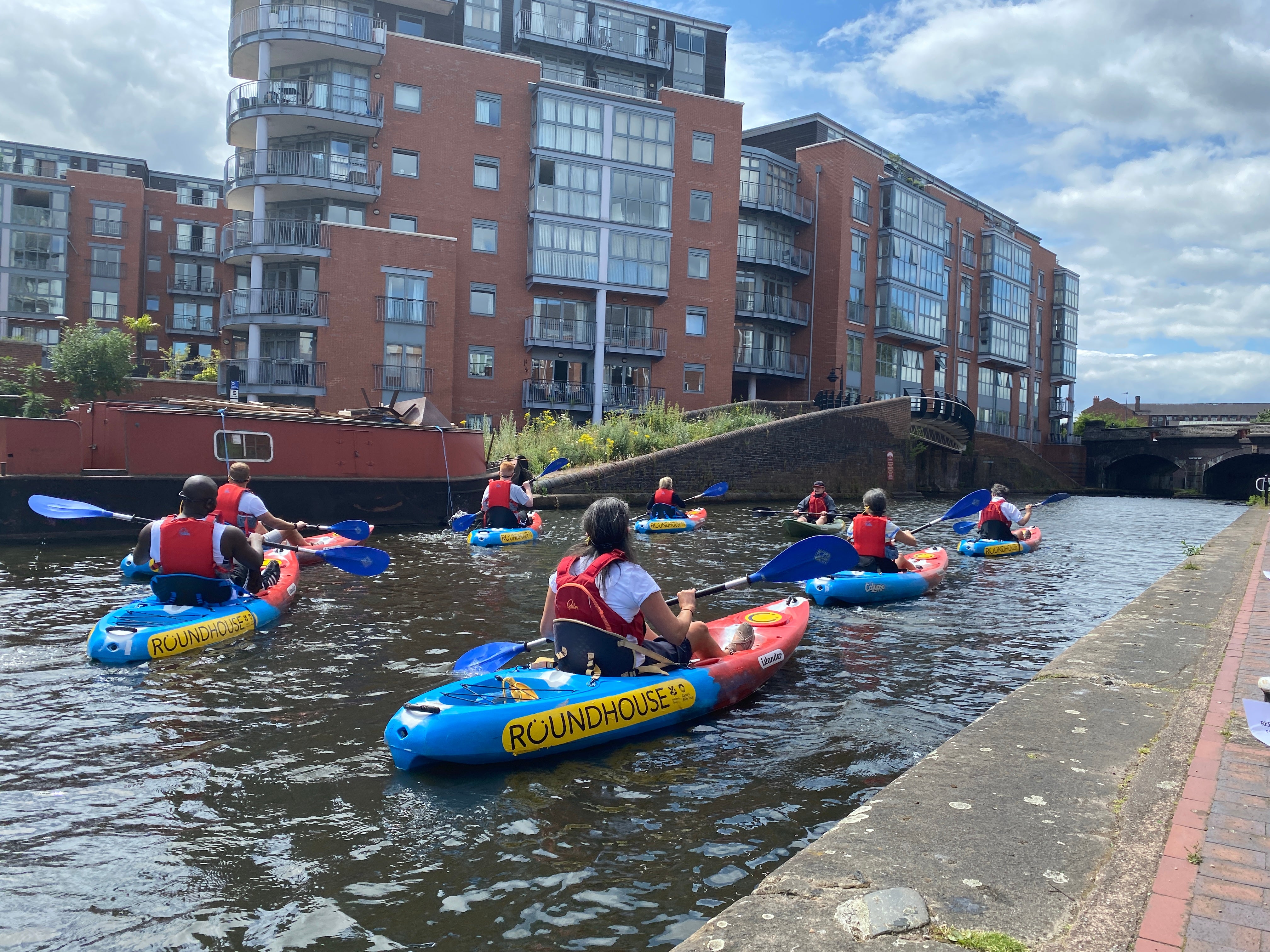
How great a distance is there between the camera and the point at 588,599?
5992mm

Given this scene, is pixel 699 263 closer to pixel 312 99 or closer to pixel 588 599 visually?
pixel 312 99

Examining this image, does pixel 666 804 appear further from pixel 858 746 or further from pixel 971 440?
pixel 971 440

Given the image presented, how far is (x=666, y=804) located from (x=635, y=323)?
36424 millimetres

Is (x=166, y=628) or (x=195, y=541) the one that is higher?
(x=195, y=541)

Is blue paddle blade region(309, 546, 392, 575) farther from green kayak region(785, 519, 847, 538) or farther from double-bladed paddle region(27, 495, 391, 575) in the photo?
green kayak region(785, 519, 847, 538)

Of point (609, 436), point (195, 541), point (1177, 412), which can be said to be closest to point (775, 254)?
point (609, 436)

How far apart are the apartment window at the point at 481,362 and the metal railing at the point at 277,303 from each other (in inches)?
243

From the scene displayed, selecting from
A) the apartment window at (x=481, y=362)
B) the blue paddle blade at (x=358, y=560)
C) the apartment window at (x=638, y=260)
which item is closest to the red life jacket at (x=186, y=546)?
the blue paddle blade at (x=358, y=560)

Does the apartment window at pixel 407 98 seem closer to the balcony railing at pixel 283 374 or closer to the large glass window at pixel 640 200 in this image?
the large glass window at pixel 640 200

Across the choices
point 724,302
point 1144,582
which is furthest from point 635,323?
point 1144,582

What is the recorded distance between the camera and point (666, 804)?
5.11 m

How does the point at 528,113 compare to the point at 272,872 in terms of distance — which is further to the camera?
the point at 528,113

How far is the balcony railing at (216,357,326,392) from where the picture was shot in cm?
3306

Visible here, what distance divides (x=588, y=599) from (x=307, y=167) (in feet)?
111
